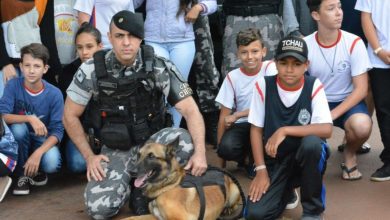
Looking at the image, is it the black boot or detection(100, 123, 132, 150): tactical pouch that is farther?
the black boot

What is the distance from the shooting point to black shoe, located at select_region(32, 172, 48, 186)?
17.1 feet

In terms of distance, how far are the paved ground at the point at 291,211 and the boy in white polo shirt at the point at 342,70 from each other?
201mm

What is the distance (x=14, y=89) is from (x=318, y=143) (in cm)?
245

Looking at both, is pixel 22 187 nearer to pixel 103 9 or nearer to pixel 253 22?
pixel 103 9

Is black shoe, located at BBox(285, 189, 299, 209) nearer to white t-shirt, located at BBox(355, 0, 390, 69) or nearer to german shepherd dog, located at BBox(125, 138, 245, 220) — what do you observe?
german shepherd dog, located at BBox(125, 138, 245, 220)

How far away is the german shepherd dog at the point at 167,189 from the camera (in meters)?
3.96

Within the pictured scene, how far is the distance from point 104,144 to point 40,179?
853 mm

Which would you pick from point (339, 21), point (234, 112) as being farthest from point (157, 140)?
point (339, 21)

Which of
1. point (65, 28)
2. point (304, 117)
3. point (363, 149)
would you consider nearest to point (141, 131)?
point (304, 117)

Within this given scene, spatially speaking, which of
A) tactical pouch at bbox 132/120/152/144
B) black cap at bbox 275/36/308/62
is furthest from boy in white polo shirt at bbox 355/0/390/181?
tactical pouch at bbox 132/120/152/144

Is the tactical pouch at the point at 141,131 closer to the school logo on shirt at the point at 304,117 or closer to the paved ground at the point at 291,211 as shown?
the paved ground at the point at 291,211

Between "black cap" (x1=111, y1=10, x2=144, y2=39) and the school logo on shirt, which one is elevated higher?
"black cap" (x1=111, y1=10, x2=144, y2=39)

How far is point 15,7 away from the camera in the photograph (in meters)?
5.25

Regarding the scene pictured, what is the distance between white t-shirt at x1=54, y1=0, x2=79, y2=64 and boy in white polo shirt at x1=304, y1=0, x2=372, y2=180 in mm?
1984
